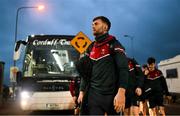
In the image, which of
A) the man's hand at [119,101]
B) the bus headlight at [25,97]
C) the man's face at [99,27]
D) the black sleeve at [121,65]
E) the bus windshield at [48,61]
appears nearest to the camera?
the man's hand at [119,101]

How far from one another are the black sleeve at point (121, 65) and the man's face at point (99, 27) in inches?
9.9

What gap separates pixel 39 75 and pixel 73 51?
1.75 m

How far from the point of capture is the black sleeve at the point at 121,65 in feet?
15.7

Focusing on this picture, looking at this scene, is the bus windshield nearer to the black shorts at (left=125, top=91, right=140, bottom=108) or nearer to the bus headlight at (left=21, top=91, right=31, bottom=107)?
the bus headlight at (left=21, top=91, right=31, bottom=107)

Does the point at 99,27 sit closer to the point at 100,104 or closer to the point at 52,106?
the point at 100,104

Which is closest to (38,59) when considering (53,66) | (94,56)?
(53,66)

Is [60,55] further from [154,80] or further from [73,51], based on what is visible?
[154,80]

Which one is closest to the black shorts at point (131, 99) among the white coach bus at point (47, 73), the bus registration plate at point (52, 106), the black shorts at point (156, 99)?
the black shorts at point (156, 99)

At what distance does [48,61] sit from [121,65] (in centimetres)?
999

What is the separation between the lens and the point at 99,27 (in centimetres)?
512

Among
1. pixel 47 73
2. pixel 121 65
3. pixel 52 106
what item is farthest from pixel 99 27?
pixel 47 73

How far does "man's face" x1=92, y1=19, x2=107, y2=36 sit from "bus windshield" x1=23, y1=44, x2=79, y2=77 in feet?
30.8

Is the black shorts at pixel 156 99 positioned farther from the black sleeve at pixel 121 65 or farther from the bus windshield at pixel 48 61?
the black sleeve at pixel 121 65

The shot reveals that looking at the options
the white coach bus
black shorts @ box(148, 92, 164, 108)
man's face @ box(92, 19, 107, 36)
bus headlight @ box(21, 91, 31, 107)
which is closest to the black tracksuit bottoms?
man's face @ box(92, 19, 107, 36)
